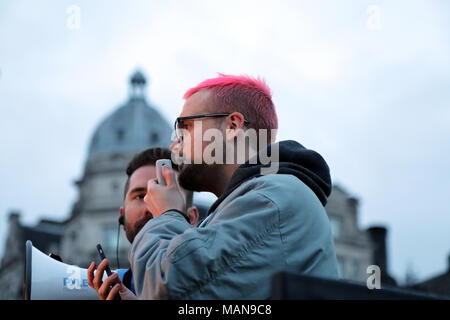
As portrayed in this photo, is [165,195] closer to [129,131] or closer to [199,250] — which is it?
[199,250]

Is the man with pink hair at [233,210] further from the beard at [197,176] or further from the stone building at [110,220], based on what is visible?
the stone building at [110,220]

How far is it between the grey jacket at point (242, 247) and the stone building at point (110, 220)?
34885mm

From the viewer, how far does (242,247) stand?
2.58 meters

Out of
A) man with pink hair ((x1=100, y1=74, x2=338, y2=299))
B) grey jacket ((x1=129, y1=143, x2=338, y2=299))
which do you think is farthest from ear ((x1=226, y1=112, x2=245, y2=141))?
grey jacket ((x1=129, y1=143, x2=338, y2=299))

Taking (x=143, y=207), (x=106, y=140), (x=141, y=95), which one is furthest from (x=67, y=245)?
(x=143, y=207)

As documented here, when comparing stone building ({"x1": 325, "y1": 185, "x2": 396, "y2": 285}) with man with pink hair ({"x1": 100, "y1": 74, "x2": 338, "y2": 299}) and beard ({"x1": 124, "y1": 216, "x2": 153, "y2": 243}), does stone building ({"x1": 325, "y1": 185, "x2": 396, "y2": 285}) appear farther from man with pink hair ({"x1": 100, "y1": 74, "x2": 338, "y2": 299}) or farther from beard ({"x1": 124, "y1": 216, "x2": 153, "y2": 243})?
man with pink hair ({"x1": 100, "y1": 74, "x2": 338, "y2": 299})

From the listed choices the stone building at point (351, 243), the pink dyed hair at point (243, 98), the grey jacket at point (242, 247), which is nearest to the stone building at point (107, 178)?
the stone building at point (351, 243)

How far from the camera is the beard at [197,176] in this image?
3.35m

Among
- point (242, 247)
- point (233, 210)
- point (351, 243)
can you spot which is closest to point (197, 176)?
point (233, 210)

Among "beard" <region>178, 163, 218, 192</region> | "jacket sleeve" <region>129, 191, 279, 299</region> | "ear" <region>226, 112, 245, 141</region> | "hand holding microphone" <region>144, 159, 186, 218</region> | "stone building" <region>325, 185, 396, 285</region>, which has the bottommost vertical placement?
"jacket sleeve" <region>129, 191, 279, 299</region>

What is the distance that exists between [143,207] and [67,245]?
4322 cm

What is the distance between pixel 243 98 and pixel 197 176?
43 centimetres

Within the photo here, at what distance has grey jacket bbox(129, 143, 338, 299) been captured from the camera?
2533 mm
